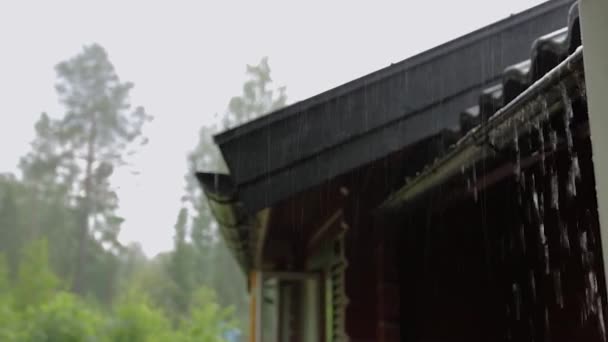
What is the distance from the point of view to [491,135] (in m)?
1.58

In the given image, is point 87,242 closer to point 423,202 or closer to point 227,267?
point 227,267

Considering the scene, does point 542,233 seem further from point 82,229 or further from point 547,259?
point 82,229

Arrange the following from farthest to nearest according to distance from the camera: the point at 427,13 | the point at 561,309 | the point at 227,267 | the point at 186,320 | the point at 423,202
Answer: the point at 227,267, the point at 186,320, the point at 427,13, the point at 423,202, the point at 561,309

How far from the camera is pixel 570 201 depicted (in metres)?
1.86

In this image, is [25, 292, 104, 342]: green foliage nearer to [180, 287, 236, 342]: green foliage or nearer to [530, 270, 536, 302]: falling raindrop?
[180, 287, 236, 342]: green foliage

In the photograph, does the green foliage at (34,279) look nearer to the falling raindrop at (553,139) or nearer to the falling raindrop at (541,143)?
the falling raindrop at (541,143)

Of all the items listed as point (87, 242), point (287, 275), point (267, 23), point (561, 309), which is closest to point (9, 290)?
point (87, 242)

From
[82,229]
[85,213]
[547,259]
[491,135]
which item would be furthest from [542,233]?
[82,229]

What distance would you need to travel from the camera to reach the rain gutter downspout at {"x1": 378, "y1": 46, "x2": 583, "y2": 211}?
1.18m

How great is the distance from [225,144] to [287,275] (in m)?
2.97

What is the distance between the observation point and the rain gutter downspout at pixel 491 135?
1.18 metres

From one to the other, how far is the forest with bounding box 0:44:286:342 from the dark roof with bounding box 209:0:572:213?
17.0 feet

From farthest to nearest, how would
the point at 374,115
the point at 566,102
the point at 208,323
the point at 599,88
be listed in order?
the point at 208,323
the point at 374,115
the point at 566,102
the point at 599,88

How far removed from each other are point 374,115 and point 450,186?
1.46 feet
